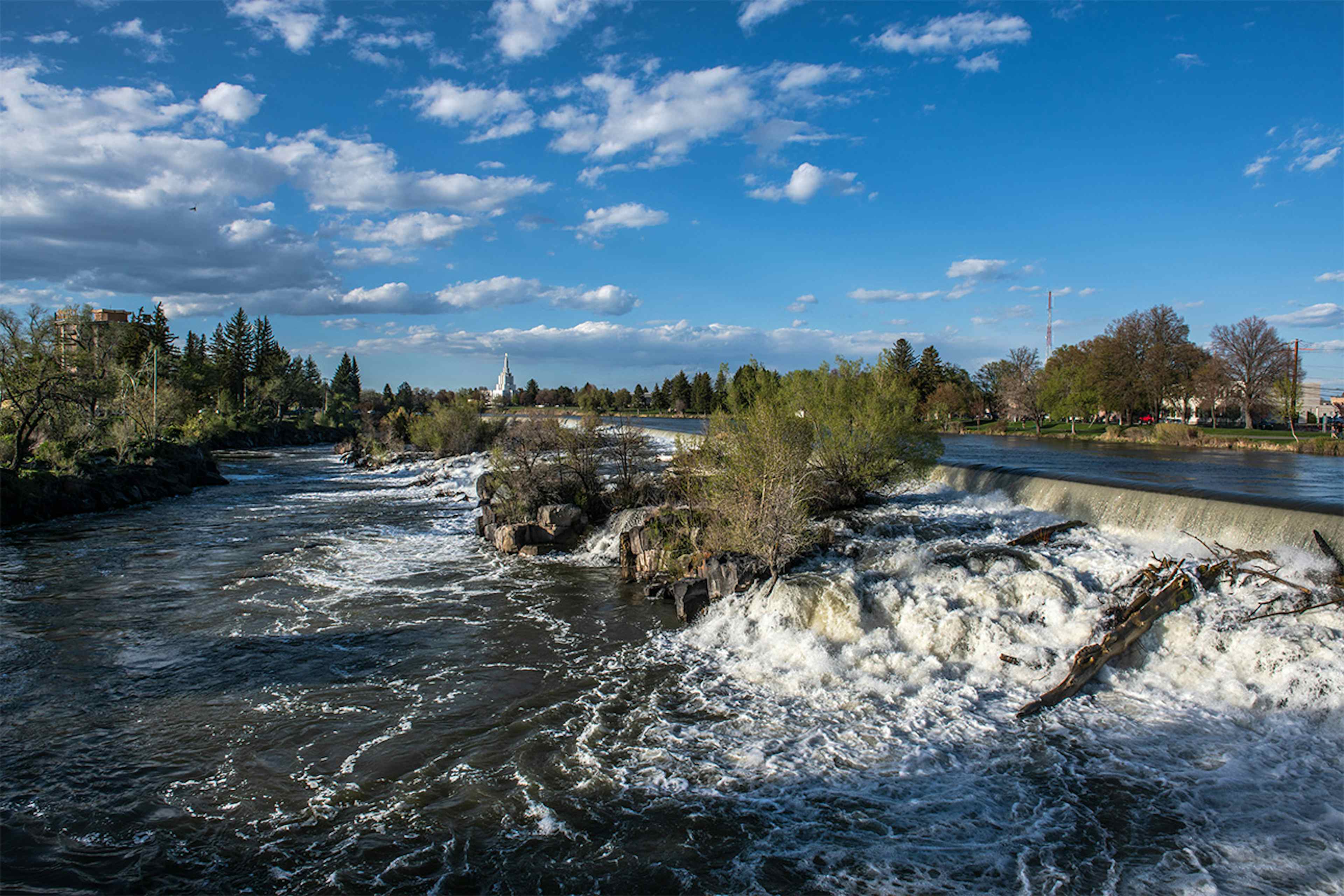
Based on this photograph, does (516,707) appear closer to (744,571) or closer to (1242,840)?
(744,571)

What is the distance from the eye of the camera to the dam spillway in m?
12.5

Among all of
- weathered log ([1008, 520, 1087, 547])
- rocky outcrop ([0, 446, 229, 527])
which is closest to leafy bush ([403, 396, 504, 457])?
rocky outcrop ([0, 446, 229, 527])

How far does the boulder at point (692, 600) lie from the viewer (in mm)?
13031

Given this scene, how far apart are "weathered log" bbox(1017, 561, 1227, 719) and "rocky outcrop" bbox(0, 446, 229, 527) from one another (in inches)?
1143

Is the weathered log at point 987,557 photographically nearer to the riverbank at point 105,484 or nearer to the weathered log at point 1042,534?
the weathered log at point 1042,534

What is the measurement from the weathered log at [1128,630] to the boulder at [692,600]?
5774mm

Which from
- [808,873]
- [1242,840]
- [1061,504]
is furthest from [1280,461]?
[808,873]

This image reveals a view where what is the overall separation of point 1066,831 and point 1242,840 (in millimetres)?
1489

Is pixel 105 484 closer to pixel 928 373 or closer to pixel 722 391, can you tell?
pixel 722 391

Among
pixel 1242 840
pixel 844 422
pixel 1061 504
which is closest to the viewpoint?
pixel 1242 840

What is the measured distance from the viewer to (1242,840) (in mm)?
6293

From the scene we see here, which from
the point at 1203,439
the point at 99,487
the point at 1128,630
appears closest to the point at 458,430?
the point at 99,487

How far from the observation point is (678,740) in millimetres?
8219

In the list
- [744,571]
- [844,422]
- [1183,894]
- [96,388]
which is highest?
[96,388]
